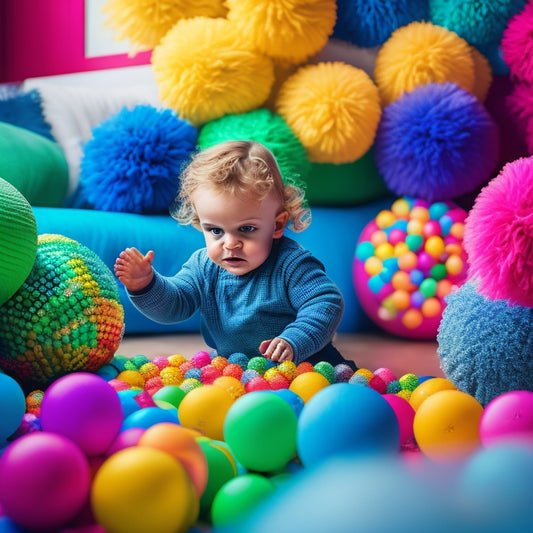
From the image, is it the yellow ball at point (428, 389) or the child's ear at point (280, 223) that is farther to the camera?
the child's ear at point (280, 223)

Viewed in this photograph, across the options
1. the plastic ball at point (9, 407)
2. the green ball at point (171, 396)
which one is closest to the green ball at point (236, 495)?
the plastic ball at point (9, 407)

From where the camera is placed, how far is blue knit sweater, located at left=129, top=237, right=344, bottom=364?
124 centimetres

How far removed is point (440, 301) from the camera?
165 centimetres

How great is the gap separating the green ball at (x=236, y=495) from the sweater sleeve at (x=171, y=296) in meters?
0.72

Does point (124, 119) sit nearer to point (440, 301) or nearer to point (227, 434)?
point (440, 301)

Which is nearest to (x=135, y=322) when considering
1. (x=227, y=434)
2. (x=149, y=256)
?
(x=149, y=256)

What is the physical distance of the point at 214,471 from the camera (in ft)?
1.93

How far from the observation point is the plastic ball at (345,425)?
56 cm

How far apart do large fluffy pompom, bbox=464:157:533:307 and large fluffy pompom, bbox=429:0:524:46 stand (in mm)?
939

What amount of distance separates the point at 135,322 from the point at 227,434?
1014mm

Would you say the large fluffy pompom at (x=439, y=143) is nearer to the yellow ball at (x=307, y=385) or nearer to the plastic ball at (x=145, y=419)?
the yellow ball at (x=307, y=385)

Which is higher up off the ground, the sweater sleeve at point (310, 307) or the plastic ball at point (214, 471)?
the plastic ball at point (214, 471)

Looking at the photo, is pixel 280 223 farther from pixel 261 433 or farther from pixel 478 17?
pixel 478 17

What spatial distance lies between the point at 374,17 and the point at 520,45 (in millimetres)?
359
